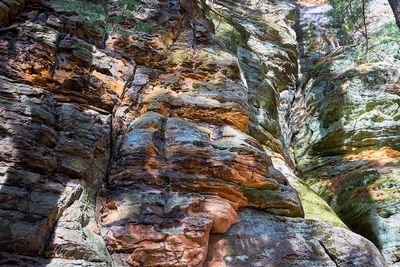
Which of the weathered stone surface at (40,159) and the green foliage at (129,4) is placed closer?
the weathered stone surface at (40,159)

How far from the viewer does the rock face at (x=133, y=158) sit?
4.74m

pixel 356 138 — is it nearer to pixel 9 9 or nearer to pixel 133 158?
pixel 133 158

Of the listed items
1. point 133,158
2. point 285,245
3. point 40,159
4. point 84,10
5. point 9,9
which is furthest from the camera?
point 84,10

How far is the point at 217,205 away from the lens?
5.47 m

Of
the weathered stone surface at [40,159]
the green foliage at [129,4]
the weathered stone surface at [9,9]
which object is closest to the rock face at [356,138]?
the weathered stone surface at [40,159]

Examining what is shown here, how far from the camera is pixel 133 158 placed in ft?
19.0

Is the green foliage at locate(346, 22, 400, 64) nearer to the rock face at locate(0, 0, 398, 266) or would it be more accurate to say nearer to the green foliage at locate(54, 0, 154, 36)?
the rock face at locate(0, 0, 398, 266)

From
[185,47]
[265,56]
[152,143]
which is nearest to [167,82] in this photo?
[185,47]

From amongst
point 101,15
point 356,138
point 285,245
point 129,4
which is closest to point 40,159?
point 285,245

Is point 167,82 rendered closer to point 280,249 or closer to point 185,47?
point 185,47

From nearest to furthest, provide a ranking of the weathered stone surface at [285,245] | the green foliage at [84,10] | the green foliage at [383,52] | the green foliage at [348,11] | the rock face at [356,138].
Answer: the weathered stone surface at [285,245], the green foliage at [84,10], the rock face at [356,138], the green foliage at [348,11], the green foliage at [383,52]

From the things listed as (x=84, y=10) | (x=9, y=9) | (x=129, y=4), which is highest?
(x=129, y=4)

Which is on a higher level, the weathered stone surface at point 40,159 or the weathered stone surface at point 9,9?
the weathered stone surface at point 9,9

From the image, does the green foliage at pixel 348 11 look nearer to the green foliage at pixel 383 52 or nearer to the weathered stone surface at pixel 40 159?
the green foliage at pixel 383 52
